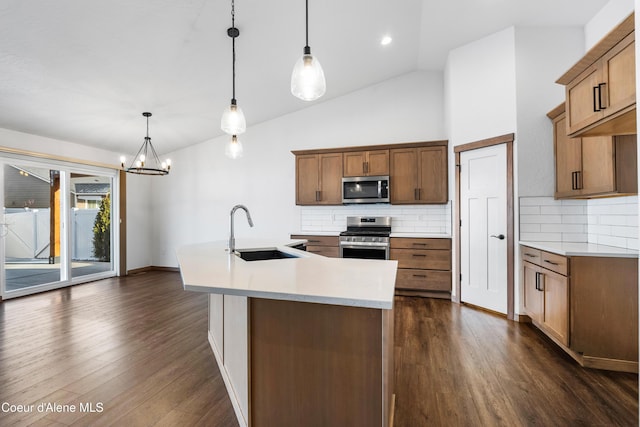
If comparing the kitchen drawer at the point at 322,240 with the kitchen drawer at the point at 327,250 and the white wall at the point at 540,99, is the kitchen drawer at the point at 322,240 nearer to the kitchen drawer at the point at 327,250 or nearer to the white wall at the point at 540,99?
the kitchen drawer at the point at 327,250

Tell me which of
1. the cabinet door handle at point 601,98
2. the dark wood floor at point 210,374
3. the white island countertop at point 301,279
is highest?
the cabinet door handle at point 601,98

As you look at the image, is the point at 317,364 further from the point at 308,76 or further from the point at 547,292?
the point at 547,292

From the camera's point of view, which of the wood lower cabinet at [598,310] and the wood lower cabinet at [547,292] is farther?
the wood lower cabinet at [547,292]

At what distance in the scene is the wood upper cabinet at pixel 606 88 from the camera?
181cm

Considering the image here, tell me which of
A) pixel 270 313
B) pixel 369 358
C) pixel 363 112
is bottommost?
pixel 369 358

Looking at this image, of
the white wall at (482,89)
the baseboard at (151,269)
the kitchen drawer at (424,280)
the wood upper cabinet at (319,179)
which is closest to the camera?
the white wall at (482,89)

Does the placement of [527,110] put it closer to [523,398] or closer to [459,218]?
[459,218]

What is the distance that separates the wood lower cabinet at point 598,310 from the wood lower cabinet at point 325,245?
2729 millimetres

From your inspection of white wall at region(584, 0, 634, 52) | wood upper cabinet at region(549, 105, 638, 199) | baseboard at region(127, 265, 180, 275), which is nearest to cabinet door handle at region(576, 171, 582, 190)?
wood upper cabinet at region(549, 105, 638, 199)

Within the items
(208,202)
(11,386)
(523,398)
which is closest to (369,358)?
(523,398)

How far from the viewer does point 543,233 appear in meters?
3.33

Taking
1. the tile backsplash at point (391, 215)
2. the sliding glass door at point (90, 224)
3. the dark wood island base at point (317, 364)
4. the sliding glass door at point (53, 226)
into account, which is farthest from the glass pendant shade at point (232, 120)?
the sliding glass door at point (90, 224)

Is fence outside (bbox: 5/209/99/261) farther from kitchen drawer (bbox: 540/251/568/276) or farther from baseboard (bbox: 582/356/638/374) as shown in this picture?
baseboard (bbox: 582/356/638/374)

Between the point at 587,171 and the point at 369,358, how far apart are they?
280 centimetres
